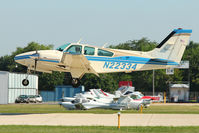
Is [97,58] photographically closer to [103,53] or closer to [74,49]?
[103,53]

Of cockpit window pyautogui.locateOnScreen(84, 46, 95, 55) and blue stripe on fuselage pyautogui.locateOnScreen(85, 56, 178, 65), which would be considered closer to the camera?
cockpit window pyautogui.locateOnScreen(84, 46, 95, 55)

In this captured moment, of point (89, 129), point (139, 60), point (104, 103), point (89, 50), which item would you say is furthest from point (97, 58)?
point (104, 103)

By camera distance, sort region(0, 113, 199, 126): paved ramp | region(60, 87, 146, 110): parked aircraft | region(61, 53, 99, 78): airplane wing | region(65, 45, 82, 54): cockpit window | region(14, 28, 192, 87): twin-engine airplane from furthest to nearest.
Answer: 1. region(60, 87, 146, 110): parked aircraft
2. region(14, 28, 192, 87): twin-engine airplane
3. region(65, 45, 82, 54): cockpit window
4. region(61, 53, 99, 78): airplane wing
5. region(0, 113, 199, 126): paved ramp

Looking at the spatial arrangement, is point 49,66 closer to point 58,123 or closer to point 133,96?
point 58,123

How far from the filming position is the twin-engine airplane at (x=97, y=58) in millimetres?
29203

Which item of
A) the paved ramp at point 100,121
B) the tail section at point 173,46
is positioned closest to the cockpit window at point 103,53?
the tail section at point 173,46

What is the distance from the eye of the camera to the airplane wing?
2854 centimetres

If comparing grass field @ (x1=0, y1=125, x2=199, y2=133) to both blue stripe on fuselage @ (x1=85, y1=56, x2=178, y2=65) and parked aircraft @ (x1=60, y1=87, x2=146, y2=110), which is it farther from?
parked aircraft @ (x1=60, y1=87, x2=146, y2=110)

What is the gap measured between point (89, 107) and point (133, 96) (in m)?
A: 7.83

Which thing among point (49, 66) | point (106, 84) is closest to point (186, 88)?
point (106, 84)

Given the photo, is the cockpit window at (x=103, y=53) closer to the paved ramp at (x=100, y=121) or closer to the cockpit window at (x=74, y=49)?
the cockpit window at (x=74, y=49)

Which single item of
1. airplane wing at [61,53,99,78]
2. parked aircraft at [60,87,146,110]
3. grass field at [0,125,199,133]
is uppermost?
airplane wing at [61,53,99,78]

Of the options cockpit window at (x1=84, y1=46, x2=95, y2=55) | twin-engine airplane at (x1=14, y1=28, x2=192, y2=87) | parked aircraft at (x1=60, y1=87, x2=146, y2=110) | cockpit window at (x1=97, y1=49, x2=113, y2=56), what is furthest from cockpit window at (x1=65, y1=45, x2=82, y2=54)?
parked aircraft at (x1=60, y1=87, x2=146, y2=110)

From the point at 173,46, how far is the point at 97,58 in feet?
23.8
